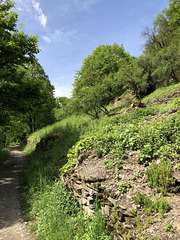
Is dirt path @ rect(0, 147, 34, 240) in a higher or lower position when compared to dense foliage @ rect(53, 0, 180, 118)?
lower

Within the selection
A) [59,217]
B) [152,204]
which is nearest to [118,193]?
[152,204]

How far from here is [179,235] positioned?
7.22ft

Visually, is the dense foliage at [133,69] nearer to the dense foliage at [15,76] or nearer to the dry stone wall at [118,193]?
the dense foliage at [15,76]

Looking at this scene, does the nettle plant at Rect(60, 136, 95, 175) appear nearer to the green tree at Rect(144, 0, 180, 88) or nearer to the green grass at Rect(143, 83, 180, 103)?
the green grass at Rect(143, 83, 180, 103)

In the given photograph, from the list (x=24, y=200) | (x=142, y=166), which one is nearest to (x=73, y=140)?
(x=24, y=200)

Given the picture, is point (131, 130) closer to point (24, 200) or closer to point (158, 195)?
point (158, 195)

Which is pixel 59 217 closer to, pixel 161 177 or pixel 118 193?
pixel 118 193

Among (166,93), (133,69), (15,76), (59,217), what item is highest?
(133,69)

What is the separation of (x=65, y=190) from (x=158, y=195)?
3.41 m

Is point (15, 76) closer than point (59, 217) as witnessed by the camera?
No

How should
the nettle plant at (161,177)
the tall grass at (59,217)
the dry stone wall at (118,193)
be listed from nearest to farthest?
the dry stone wall at (118,193) < the nettle plant at (161,177) < the tall grass at (59,217)

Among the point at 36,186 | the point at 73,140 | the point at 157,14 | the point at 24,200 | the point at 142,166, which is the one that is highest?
the point at 157,14

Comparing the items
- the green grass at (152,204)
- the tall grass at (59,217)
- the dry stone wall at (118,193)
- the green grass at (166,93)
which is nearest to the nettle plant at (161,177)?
the dry stone wall at (118,193)

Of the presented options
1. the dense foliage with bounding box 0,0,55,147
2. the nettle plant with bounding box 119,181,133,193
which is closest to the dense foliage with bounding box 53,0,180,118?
the dense foliage with bounding box 0,0,55,147
